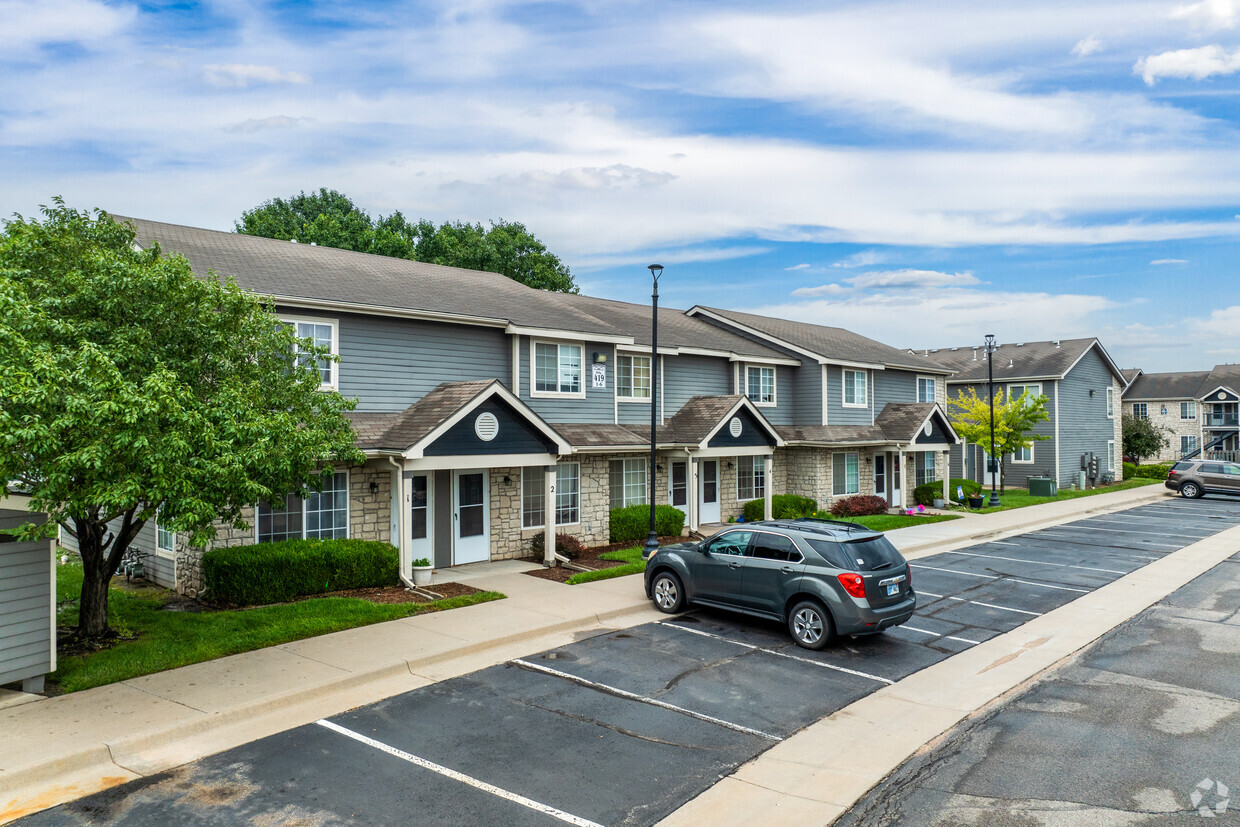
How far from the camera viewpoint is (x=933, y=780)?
23.9 ft

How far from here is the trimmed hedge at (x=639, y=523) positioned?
68.3ft

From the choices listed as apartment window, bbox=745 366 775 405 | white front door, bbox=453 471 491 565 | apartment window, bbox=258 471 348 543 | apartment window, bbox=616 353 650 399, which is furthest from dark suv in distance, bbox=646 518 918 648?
apartment window, bbox=745 366 775 405

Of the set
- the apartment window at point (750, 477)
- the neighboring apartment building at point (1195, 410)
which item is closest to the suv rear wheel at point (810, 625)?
the apartment window at point (750, 477)

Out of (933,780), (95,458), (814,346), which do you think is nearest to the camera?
(933,780)

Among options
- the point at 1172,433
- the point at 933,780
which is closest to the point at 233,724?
the point at 933,780

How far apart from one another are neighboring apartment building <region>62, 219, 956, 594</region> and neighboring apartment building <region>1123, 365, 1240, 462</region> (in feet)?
162

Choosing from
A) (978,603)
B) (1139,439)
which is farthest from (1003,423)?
(1139,439)

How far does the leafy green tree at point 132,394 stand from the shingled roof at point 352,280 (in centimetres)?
472

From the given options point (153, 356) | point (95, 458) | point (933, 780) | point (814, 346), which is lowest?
point (933, 780)

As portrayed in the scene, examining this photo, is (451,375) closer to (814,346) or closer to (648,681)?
(648,681)

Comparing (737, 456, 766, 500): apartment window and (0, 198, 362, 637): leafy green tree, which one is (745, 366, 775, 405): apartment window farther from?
(0, 198, 362, 637): leafy green tree

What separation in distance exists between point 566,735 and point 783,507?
17991 millimetres

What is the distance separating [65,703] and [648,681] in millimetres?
6708

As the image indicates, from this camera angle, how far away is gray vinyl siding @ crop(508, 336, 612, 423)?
774 inches
